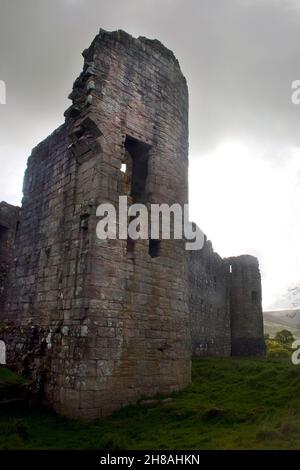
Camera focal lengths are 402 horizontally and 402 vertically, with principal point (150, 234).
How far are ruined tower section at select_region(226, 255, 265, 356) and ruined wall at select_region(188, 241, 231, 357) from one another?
0.77 metres

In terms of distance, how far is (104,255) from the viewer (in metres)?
7.57

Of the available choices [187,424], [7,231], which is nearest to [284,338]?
[7,231]

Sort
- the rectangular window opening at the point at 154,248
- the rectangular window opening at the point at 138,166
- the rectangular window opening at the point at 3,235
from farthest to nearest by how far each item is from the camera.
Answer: the rectangular window opening at the point at 3,235 → the rectangular window opening at the point at 138,166 → the rectangular window opening at the point at 154,248

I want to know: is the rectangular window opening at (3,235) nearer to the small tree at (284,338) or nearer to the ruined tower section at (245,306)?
the ruined tower section at (245,306)

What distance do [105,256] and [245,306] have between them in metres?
16.2

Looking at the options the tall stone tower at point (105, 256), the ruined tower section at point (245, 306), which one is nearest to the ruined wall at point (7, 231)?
the tall stone tower at point (105, 256)

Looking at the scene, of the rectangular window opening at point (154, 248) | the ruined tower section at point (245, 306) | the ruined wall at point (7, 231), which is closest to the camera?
the rectangular window opening at point (154, 248)

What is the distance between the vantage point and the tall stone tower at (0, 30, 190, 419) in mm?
7266

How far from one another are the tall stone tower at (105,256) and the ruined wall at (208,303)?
809 cm

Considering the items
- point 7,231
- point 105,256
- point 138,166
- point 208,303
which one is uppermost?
point 138,166

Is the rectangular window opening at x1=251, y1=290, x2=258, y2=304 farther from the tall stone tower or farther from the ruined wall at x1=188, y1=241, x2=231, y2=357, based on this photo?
the tall stone tower

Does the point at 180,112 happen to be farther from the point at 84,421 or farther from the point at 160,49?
the point at 84,421

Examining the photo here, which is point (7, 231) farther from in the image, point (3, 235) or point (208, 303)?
point (208, 303)

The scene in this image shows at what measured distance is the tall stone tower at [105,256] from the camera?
7.27 m
